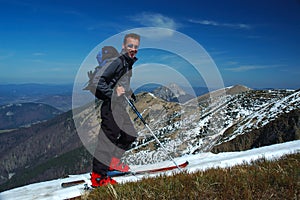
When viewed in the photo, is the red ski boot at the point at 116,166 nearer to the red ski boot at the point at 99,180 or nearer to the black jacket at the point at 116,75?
the red ski boot at the point at 99,180

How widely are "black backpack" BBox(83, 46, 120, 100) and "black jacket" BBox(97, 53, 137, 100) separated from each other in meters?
0.13

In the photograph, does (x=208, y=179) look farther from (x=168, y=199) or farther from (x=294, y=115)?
(x=294, y=115)

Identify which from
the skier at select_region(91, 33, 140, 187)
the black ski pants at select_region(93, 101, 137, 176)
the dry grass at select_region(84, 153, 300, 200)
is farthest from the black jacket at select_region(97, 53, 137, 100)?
the dry grass at select_region(84, 153, 300, 200)

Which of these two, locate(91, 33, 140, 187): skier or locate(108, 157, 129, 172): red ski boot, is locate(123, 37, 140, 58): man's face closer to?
locate(91, 33, 140, 187): skier

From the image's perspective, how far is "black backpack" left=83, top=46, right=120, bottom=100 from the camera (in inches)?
267

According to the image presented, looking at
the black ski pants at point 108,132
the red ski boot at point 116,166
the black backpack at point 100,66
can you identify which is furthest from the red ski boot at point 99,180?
the black backpack at point 100,66

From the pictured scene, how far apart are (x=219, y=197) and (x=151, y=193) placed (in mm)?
1161

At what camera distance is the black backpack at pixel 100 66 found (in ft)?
22.2

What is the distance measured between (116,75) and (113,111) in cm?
105

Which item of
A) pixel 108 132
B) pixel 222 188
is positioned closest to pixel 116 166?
pixel 108 132

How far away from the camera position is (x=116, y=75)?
705 centimetres

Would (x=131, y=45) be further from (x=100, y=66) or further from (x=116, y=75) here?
(x=100, y=66)

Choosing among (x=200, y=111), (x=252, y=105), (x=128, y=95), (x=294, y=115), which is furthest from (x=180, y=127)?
(x=128, y=95)

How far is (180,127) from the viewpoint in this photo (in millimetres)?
141250
